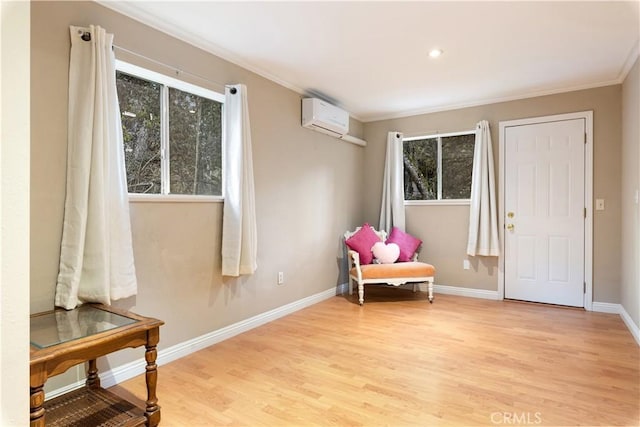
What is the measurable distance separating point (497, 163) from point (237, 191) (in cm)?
320

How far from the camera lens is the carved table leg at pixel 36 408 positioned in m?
1.35

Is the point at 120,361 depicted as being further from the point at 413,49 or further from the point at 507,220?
the point at 507,220

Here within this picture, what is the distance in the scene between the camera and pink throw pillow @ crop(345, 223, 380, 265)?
4445 millimetres

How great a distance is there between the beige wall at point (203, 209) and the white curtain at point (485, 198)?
1.60 metres

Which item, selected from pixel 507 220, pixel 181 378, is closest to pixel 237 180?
pixel 181 378

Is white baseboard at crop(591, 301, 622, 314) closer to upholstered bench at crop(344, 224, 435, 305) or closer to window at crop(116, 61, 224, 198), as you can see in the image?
upholstered bench at crop(344, 224, 435, 305)

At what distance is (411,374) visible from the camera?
2.40m

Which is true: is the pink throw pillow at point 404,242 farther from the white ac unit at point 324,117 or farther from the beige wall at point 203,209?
the white ac unit at point 324,117

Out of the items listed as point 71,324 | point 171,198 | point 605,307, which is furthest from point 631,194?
point 71,324

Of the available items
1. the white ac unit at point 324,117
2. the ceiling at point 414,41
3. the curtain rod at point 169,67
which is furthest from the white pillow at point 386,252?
the curtain rod at point 169,67

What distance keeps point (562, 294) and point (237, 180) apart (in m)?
3.78

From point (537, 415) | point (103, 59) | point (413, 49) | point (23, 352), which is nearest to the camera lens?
point (23, 352)

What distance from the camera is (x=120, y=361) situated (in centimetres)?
235

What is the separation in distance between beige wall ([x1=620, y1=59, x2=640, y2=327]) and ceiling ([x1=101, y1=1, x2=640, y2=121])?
0.29 meters
